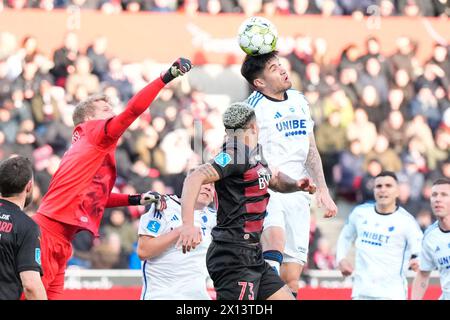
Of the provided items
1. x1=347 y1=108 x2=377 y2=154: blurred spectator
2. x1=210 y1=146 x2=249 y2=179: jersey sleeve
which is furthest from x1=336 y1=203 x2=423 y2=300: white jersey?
x1=347 y1=108 x2=377 y2=154: blurred spectator

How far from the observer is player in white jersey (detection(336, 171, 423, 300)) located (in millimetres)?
12383

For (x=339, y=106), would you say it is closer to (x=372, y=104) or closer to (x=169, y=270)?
(x=372, y=104)

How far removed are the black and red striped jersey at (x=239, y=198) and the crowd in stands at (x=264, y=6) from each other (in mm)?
11576

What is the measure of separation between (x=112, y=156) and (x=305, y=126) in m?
1.91

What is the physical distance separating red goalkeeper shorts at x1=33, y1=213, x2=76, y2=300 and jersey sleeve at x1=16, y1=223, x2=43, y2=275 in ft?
4.90

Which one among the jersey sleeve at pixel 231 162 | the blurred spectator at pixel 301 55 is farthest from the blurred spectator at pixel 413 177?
the jersey sleeve at pixel 231 162

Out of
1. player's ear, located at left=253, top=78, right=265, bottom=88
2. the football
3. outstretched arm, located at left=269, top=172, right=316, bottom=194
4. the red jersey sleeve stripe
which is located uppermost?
the football

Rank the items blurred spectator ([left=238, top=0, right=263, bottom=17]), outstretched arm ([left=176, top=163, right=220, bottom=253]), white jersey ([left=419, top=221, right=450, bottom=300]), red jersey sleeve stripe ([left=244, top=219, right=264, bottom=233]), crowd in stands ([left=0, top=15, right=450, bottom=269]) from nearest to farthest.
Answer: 1. outstretched arm ([left=176, top=163, right=220, bottom=253])
2. red jersey sleeve stripe ([left=244, top=219, right=264, bottom=233])
3. white jersey ([left=419, top=221, right=450, bottom=300])
4. crowd in stands ([left=0, top=15, right=450, bottom=269])
5. blurred spectator ([left=238, top=0, right=263, bottom=17])

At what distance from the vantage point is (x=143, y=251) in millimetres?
9422

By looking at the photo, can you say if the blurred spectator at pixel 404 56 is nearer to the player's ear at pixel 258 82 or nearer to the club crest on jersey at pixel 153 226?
the player's ear at pixel 258 82

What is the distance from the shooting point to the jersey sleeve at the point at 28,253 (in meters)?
7.86

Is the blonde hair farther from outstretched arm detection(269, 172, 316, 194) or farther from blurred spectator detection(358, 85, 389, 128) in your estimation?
blurred spectator detection(358, 85, 389, 128)

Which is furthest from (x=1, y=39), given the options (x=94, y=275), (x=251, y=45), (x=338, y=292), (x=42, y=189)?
(x=251, y=45)

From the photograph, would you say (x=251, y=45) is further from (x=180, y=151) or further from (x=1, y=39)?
(x=1, y=39)
